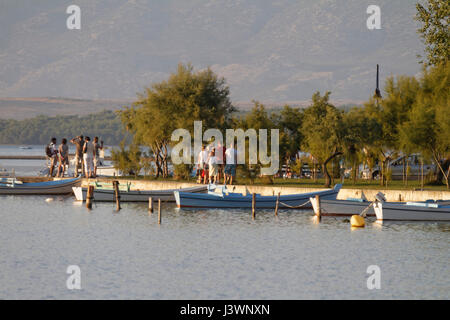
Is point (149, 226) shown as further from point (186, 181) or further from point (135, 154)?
point (135, 154)

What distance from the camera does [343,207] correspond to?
3566 centimetres

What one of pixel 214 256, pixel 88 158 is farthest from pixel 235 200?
pixel 214 256

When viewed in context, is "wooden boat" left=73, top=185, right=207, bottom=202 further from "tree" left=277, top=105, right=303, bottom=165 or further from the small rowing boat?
"tree" left=277, top=105, right=303, bottom=165

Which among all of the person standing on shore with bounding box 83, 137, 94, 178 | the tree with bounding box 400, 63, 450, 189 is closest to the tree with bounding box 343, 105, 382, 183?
the tree with bounding box 400, 63, 450, 189

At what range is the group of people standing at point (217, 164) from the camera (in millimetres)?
39969

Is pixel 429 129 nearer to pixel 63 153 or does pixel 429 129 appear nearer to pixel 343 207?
pixel 343 207

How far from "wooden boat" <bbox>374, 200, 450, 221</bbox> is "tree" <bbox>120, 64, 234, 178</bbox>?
50.6ft

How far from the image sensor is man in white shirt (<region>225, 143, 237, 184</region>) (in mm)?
39500

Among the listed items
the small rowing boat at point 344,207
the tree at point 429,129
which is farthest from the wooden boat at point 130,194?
the tree at point 429,129

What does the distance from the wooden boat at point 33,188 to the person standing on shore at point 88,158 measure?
2.37m

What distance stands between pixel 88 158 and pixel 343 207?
14.9 metres

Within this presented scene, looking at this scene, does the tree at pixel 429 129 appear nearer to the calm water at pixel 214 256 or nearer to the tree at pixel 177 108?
the calm water at pixel 214 256

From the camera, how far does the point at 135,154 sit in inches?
1924
